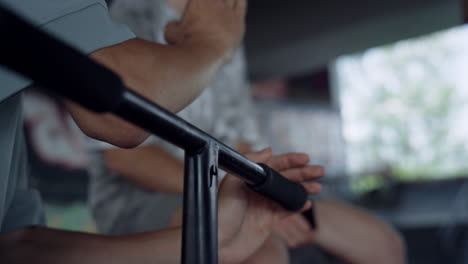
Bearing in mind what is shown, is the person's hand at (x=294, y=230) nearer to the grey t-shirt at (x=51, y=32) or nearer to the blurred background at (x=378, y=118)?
the grey t-shirt at (x=51, y=32)

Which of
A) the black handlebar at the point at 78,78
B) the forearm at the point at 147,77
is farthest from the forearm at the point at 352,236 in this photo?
the black handlebar at the point at 78,78

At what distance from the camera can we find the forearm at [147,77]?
374 millimetres

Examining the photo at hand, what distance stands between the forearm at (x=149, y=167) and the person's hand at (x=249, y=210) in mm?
115

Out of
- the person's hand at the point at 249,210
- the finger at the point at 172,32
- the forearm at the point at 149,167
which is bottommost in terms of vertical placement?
the person's hand at the point at 249,210

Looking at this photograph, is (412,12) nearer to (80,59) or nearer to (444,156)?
(444,156)

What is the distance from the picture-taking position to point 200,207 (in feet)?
0.97

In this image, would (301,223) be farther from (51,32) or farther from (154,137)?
(51,32)

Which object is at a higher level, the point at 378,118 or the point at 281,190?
the point at 378,118

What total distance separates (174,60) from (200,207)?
17cm

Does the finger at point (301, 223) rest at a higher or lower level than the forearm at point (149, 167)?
lower

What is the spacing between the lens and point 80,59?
0.21m

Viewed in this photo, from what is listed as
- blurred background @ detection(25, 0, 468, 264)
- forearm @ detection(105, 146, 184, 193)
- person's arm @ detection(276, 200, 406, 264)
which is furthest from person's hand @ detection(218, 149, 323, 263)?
blurred background @ detection(25, 0, 468, 264)

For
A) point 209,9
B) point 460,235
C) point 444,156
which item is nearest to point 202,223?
point 209,9

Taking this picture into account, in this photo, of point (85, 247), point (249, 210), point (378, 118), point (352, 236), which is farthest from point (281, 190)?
point (378, 118)
